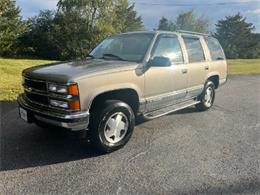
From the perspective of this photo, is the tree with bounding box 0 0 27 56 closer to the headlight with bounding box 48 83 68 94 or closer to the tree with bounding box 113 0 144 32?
the tree with bounding box 113 0 144 32

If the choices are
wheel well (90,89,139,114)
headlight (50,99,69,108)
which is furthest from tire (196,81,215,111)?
headlight (50,99,69,108)

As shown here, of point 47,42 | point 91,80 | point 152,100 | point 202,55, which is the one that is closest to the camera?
point 91,80

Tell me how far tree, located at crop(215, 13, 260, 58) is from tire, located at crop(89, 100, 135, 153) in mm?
50080

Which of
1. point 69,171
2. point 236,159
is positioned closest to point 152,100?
point 236,159

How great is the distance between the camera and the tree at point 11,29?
34031mm

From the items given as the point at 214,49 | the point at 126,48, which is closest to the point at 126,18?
the point at 214,49

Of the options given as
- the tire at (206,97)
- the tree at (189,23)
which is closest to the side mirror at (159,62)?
the tire at (206,97)

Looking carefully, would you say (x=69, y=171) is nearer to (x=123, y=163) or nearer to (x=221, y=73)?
(x=123, y=163)

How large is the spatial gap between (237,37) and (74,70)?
54.5 meters

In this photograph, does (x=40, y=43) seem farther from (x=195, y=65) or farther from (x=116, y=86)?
(x=116, y=86)

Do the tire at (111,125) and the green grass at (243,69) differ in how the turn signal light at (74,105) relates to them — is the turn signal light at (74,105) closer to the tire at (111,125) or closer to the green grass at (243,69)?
the tire at (111,125)

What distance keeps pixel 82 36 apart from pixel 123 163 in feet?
121

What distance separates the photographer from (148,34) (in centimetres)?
563

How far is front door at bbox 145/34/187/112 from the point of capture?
17.1 feet
